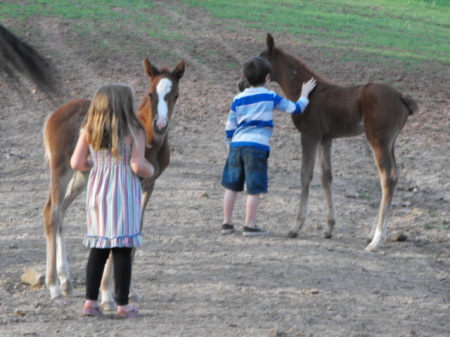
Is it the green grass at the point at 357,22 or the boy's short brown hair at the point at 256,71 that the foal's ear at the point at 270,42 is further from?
the green grass at the point at 357,22

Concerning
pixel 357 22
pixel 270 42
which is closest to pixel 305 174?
pixel 270 42

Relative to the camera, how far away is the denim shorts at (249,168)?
25.8ft

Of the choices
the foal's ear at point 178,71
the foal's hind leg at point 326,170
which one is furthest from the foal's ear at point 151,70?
the foal's hind leg at point 326,170

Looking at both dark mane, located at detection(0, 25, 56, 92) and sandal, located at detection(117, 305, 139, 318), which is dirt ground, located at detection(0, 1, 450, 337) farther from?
dark mane, located at detection(0, 25, 56, 92)

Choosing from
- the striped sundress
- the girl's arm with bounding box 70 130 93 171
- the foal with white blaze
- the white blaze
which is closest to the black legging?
the striped sundress

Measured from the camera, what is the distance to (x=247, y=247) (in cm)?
772

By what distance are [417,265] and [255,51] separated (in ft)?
40.9

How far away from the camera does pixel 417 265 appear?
7578 millimetres

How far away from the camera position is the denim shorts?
25.8 feet

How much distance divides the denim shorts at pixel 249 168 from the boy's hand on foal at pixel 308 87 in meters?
0.72

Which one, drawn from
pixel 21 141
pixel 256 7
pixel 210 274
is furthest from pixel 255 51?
pixel 210 274

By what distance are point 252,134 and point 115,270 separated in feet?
8.54

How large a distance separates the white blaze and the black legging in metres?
0.98

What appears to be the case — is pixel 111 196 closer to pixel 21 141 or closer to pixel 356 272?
pixel 356 272
